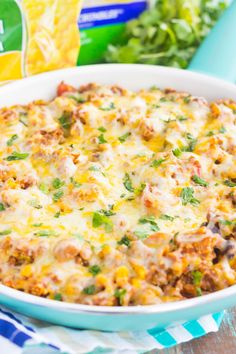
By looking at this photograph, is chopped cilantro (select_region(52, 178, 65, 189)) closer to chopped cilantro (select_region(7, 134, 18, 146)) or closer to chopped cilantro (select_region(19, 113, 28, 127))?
chopped cilantro (select_region(7, 134, 18, 146))

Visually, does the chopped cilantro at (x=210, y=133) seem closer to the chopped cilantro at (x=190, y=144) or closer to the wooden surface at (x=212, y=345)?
the chopped cilantro at (x=190, y=144)

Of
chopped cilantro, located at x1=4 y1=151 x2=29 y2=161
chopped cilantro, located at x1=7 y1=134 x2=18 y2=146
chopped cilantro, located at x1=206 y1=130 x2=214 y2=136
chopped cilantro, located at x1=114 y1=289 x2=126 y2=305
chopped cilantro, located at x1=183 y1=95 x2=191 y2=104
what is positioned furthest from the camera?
chopped cilantro, located at x1=183 y1=95 x2=191 y2=104

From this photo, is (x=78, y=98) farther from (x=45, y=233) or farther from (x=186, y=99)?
(x=45, y=233)

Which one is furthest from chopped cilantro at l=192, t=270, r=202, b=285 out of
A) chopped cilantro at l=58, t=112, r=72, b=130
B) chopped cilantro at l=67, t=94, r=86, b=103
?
chopped cilantro at l=67, t=94, r=86, b=103

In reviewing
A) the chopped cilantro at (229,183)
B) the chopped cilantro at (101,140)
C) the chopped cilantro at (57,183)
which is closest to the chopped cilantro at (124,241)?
the chopped cilantro at (57,183)

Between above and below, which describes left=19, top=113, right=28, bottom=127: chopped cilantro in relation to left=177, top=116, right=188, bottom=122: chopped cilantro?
below
